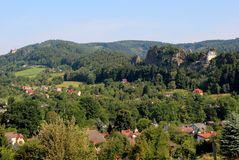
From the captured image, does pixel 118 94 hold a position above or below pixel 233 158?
below

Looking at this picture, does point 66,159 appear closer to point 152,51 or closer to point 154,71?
point 154,71

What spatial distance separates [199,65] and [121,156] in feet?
294

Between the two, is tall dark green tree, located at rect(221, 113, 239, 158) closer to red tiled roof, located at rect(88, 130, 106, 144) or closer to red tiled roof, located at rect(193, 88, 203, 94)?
red tiled roof, located at rect(88, 130, 106, 144)

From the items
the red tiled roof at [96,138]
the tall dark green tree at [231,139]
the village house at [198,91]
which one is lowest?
the village house at [198,91]

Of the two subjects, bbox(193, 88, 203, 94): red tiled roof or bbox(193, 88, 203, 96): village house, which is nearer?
bbox(193, 88, 203, 96): village house

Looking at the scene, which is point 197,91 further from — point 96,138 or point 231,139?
point 231,139

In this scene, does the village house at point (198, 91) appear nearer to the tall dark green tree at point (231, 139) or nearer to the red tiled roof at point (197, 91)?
the red tiled roof at point (197, 91)

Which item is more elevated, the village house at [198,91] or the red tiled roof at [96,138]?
the red tiled roof at [96,138]

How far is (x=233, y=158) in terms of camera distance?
23469 millimetres

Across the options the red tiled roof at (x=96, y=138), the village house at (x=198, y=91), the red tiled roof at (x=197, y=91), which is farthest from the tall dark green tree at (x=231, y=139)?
the red tiled roof at (x=197, y=91)

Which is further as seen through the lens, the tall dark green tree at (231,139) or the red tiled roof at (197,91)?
the red tiled roof at (197,91)

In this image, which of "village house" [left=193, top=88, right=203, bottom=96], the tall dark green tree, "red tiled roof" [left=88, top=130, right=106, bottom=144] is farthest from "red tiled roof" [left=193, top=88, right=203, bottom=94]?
the tall dark green tree

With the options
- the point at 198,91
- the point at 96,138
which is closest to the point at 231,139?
the point at 96,138

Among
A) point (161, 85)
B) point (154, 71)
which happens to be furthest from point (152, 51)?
point (161, 85)
